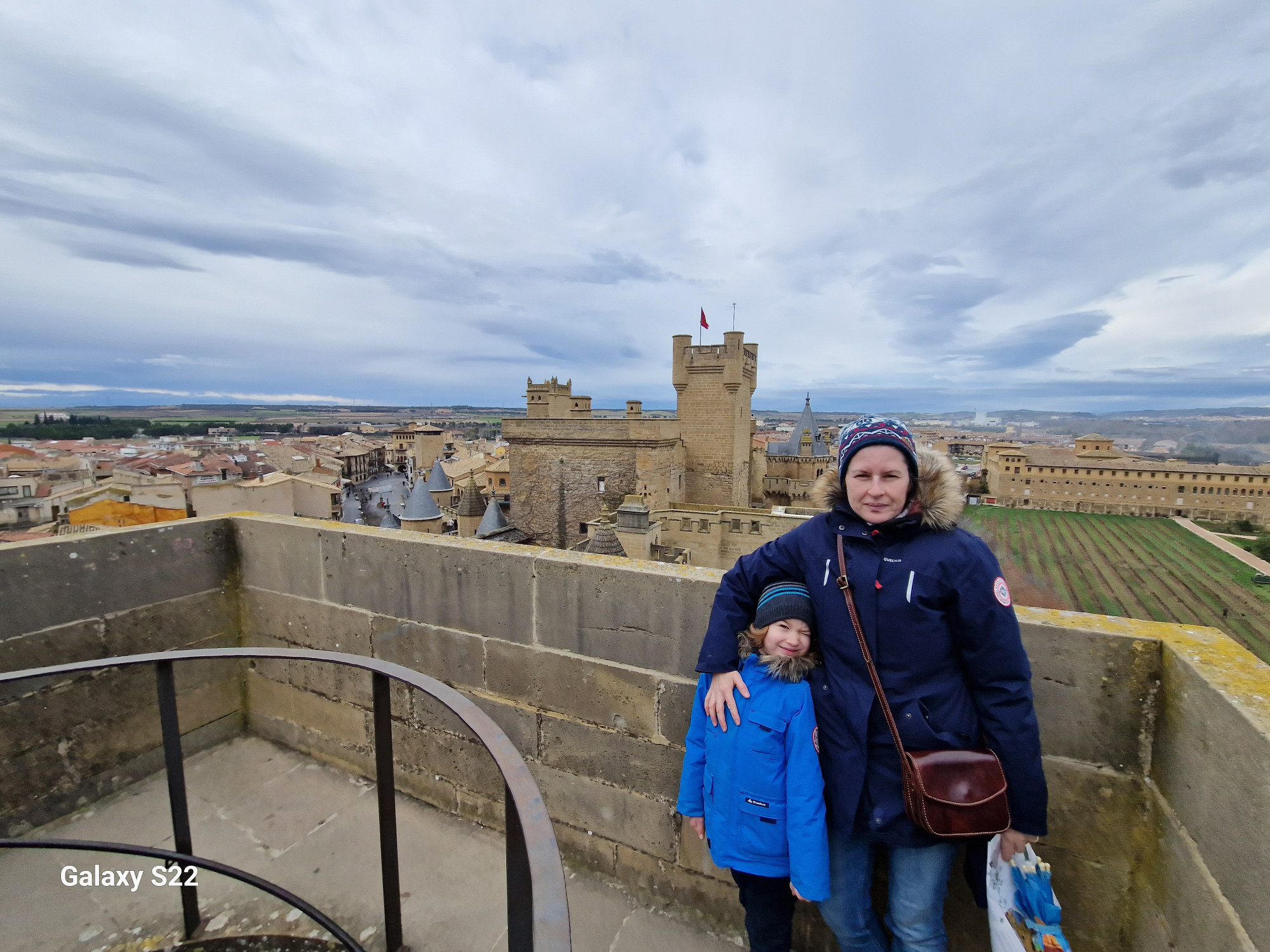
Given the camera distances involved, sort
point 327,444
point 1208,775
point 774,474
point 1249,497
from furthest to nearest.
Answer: point 327,444
point 1249,497
point 774,474
point 1208,775

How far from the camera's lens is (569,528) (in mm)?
24453

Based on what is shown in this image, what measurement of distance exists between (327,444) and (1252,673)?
94290 millimetres

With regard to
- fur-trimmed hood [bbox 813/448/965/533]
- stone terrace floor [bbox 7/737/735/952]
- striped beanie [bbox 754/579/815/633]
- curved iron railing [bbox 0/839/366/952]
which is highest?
fur-trimmed hood [bbox 813/448/965/533]

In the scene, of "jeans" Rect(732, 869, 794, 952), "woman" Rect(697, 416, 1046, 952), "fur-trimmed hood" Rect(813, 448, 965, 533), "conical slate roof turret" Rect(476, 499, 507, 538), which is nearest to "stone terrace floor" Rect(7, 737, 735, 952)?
"jeans" Rect(732, 869, 794, 952)

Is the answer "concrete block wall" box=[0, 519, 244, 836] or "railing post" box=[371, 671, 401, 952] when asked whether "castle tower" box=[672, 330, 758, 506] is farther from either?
"railing post" box=[371, 671, 401, 952]

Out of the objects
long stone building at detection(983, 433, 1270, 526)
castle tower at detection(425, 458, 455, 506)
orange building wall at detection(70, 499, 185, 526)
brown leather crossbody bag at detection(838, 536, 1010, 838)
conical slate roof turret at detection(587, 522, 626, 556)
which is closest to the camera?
brown leather crossbody bag at detection(838, 536, 1010, 838)

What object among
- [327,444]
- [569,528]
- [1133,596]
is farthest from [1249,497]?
[327,444]

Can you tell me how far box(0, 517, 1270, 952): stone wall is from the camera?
160 cm

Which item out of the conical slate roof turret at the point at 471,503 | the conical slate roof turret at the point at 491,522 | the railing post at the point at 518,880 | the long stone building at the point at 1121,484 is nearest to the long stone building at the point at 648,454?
the conical slate roof turret at the point at 471,503

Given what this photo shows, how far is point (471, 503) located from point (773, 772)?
72.8ft

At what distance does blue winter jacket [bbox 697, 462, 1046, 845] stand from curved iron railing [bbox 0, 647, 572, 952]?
936 mm

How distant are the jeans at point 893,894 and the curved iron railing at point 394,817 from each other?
1094 mm

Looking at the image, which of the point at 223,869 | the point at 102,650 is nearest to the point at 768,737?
the point at 223,869

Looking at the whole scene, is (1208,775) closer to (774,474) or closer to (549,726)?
(549,726)
